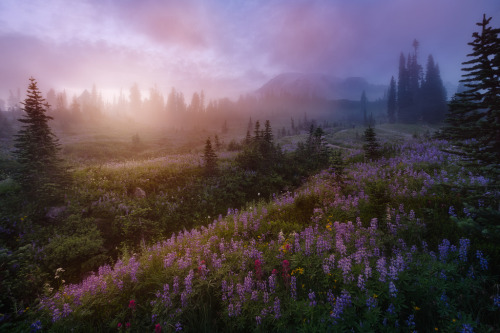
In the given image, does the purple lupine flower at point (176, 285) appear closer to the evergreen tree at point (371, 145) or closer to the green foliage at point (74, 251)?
the green foliage at point (74, 251)

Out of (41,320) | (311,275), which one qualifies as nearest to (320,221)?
(311,275)

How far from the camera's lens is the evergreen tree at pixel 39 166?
33.6ft

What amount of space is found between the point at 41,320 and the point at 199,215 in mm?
7129

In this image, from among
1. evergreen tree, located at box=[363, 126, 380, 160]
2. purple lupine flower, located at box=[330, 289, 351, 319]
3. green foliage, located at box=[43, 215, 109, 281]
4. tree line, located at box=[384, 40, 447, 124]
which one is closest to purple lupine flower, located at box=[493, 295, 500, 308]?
purple lupine flower, located at box=[330, 289, 351, 319]

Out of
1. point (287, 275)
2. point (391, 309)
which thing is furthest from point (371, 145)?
point (287, 275)

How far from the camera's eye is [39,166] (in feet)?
35.1

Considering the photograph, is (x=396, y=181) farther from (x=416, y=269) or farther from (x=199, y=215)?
(x=199, y=215)

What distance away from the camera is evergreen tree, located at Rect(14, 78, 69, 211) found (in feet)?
33.6

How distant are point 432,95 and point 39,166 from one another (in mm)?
103905

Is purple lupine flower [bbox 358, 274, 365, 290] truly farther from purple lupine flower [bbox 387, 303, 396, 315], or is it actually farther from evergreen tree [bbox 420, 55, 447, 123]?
evergreen tree [bbox 420, 55, 447, 123]

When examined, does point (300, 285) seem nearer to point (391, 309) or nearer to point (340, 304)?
point (340, 304)

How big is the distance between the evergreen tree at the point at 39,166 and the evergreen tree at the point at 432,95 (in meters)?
94.5

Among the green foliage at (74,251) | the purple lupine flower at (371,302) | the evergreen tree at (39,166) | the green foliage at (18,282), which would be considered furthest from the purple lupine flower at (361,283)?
the evergreen tree at (39,166)

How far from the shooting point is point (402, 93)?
271ft
